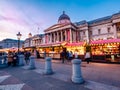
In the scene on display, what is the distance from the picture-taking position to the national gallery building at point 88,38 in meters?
17.6

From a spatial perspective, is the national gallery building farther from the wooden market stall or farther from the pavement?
the pavement

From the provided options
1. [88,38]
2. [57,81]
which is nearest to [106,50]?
[57,81]

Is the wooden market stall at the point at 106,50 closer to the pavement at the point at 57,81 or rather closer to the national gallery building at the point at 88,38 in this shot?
the national gallery building at the point at 88,38

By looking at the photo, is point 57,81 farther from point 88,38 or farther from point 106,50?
point 88,38

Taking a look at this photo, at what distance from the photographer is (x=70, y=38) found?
147 ft

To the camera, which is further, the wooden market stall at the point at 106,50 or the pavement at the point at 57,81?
the wooden market stall at the point at 106,50

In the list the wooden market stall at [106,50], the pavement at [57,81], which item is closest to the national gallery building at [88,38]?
the wooden market stall at [106,50]

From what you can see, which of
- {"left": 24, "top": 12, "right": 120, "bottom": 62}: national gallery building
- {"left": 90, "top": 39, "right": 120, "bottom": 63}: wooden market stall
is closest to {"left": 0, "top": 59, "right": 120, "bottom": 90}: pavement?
{"left": 90, "top": 39, "right": 120, "bottom": 63}: wooden market stall

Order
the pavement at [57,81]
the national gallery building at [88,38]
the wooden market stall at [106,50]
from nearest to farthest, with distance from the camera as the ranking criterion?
the pavement at [57,81] → the wooden market stall at [106,50] → the national gallery building at [88,38]

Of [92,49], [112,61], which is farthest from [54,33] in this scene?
[112,61]

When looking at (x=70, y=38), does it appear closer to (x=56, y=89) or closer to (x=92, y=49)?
(x=92, y=49)

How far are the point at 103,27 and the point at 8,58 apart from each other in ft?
126

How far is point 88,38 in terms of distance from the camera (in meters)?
47.4

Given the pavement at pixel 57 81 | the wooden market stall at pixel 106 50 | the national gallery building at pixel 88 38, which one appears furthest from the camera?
the national gallery building at pixel 88 38
